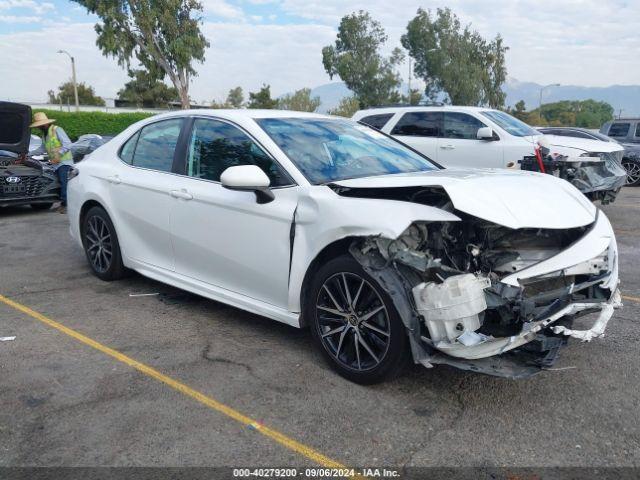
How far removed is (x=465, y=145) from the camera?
10.5 m

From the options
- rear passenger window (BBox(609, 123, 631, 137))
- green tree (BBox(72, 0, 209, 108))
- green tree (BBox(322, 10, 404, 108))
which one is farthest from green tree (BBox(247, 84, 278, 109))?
rear passenger window (BBox(609, 123, 631, 137))

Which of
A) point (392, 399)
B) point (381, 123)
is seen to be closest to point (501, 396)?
point (392, 399)

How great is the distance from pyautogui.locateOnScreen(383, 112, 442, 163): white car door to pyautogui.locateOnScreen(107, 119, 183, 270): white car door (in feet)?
20.4

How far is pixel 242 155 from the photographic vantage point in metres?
4.39

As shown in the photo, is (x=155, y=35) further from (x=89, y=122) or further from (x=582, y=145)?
(x=582, y=145)

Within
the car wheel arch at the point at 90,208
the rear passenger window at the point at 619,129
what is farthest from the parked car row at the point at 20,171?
the rear passenger window at the point at 619,129

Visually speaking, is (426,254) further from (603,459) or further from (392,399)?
(603,459)

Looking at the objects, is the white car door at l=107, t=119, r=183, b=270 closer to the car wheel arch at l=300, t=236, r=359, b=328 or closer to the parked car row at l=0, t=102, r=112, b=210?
the car wheel arch at l=300, t=236, r=359, b=328

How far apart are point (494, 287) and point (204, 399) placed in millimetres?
1720

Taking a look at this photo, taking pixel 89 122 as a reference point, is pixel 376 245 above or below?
above

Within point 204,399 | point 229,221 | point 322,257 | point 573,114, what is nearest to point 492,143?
point 229,221

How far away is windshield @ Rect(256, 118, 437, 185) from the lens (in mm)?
4184

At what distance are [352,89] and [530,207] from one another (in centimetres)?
5596

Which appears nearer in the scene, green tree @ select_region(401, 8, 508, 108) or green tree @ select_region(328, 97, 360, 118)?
green tree @ select_region(328, 97, 360, 118)
